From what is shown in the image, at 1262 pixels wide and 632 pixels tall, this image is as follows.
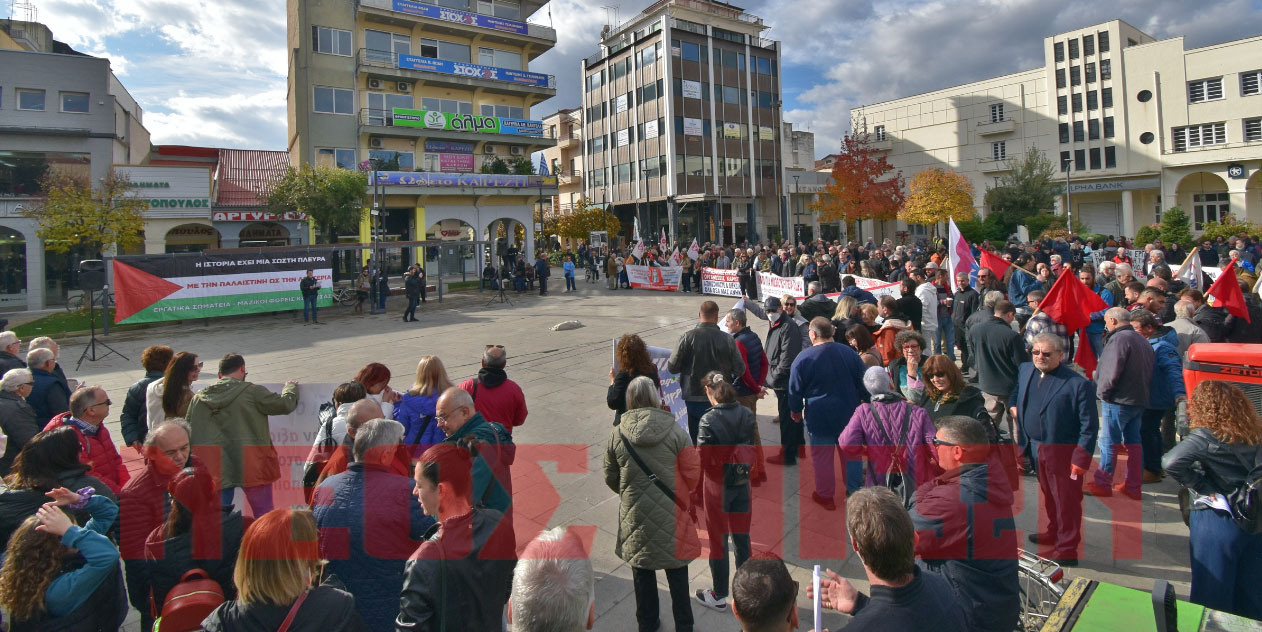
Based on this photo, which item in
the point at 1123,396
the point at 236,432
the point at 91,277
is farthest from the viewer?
the point at 91,277

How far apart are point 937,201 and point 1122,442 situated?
43480 mm

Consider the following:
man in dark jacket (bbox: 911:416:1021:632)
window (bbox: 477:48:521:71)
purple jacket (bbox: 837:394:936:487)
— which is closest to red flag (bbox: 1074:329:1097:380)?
purple jacket (bbox: 837:394:936:487)

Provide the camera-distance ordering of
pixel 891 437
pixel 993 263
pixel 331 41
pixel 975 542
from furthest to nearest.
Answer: pixel 331 41 → pixel 993 263 → pixel 891 437 → pixel 975 542

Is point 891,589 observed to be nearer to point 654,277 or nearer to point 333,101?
point 654,277

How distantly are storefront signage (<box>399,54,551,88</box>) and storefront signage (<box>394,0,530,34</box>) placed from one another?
90.9 inches

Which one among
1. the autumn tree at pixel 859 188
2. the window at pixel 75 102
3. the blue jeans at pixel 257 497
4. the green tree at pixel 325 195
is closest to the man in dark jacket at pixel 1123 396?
the blue jeans at pixel 257 497

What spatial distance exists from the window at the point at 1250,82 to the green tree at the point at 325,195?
177ft

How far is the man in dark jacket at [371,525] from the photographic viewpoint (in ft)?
10.1

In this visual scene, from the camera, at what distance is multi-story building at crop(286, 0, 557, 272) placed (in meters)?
33.5

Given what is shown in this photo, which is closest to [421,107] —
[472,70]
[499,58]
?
[472,70]

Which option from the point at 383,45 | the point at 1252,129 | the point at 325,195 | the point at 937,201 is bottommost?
the point at 325,195

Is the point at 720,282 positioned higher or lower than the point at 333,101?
lower

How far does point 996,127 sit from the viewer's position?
53500 millimetres

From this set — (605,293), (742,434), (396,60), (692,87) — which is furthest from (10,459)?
(692,87)
